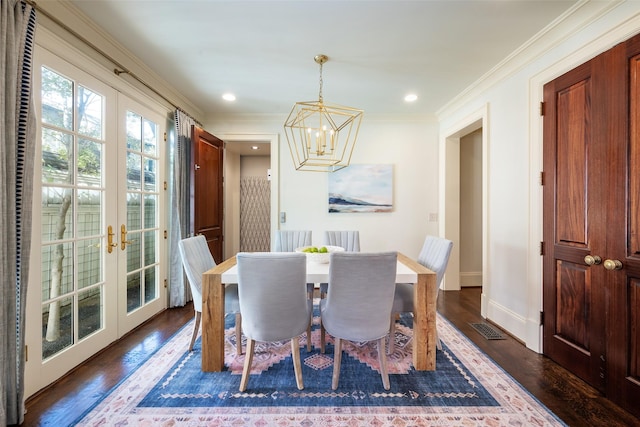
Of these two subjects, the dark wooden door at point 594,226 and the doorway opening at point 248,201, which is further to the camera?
the doorway opening at point 248,201

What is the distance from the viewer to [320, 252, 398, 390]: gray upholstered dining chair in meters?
1.67

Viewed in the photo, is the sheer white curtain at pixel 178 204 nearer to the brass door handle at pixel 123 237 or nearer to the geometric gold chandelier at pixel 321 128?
the brass door handle at pixel 123 237

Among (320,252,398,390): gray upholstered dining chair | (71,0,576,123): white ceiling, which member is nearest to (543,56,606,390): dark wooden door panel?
(71,0,576,123): white ceiling

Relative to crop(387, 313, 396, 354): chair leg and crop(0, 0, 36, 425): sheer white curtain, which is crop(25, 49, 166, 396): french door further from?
crop(387, 313, 396, 354): chair leg

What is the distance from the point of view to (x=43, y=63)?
1757 millimetres

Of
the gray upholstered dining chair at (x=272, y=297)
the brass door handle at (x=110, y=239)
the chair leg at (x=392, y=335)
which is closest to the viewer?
the gray upholstered dining chair at (x=272, y=297)

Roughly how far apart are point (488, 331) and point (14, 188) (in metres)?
3.72

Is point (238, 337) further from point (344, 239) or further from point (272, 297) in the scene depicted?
point (344, 239)

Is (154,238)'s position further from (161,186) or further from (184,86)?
(184,86)

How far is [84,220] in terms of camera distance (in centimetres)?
211

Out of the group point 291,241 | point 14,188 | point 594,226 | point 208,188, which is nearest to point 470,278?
point 594,226

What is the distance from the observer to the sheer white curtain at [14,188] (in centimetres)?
139

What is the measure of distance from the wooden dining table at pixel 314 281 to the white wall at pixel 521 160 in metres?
1.04

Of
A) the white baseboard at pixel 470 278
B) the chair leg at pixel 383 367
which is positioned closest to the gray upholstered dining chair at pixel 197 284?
the chair leg at pixel 383 367
